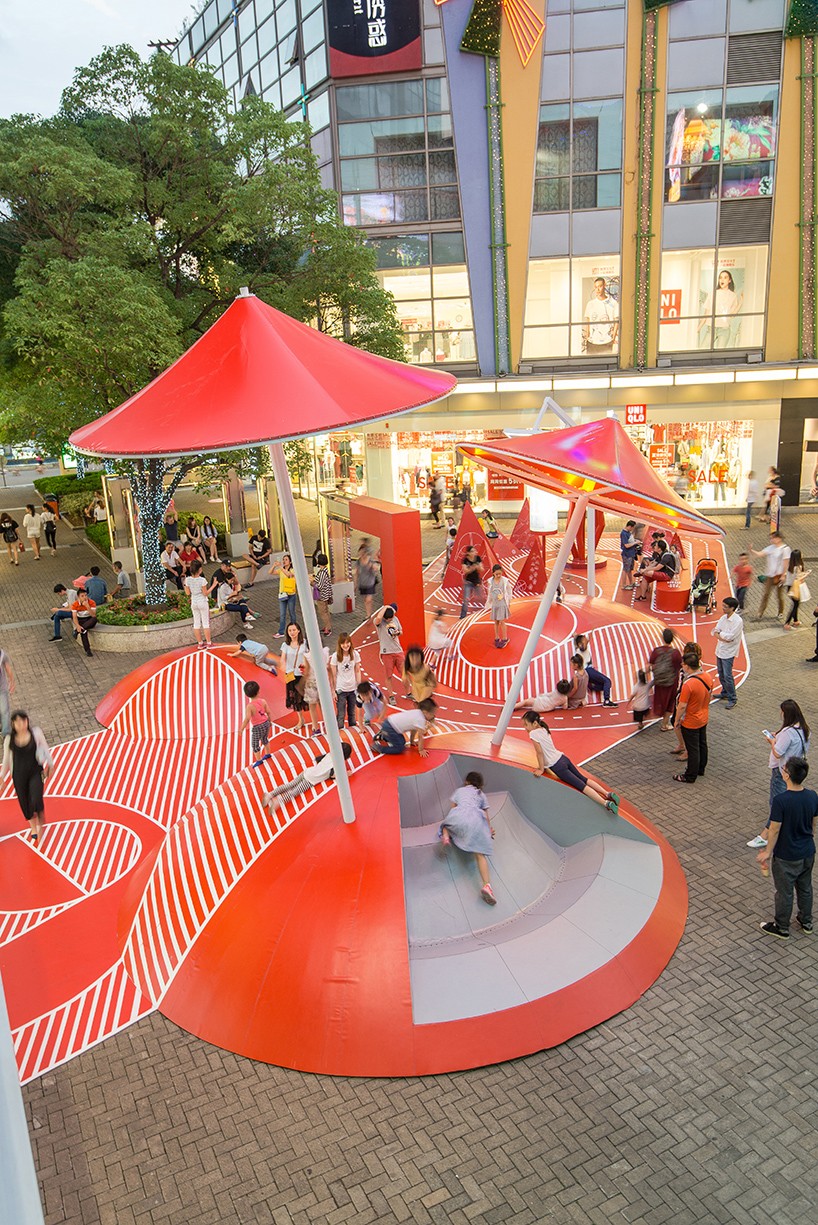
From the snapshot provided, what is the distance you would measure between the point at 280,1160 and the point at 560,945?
277 cm

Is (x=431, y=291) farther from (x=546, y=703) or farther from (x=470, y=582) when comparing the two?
(x=546, y=703)

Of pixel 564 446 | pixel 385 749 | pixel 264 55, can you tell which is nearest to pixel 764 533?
pixel 564 446

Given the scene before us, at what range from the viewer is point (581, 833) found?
29.1 feet

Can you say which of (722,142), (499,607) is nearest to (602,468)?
(499,607)

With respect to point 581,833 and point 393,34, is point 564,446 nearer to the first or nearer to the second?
point 581,833

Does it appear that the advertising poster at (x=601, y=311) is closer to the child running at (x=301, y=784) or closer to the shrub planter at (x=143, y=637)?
the shrub planter at (x=143, y=637)

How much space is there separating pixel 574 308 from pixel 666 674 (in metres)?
18.0

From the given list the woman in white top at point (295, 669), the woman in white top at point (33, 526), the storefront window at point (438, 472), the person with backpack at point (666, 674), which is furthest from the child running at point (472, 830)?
the storefront window at point (438, 472)

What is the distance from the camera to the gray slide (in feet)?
22.5

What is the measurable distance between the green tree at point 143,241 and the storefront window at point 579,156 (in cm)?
946

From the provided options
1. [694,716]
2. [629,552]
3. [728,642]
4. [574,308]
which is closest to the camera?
[694,716]

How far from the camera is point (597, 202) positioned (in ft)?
84.3

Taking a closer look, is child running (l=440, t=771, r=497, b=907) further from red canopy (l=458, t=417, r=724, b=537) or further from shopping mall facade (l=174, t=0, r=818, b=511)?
shopping mall facade (l=174, t=0, r=818, b=511)

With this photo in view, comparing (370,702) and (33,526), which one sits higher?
(33,526)
